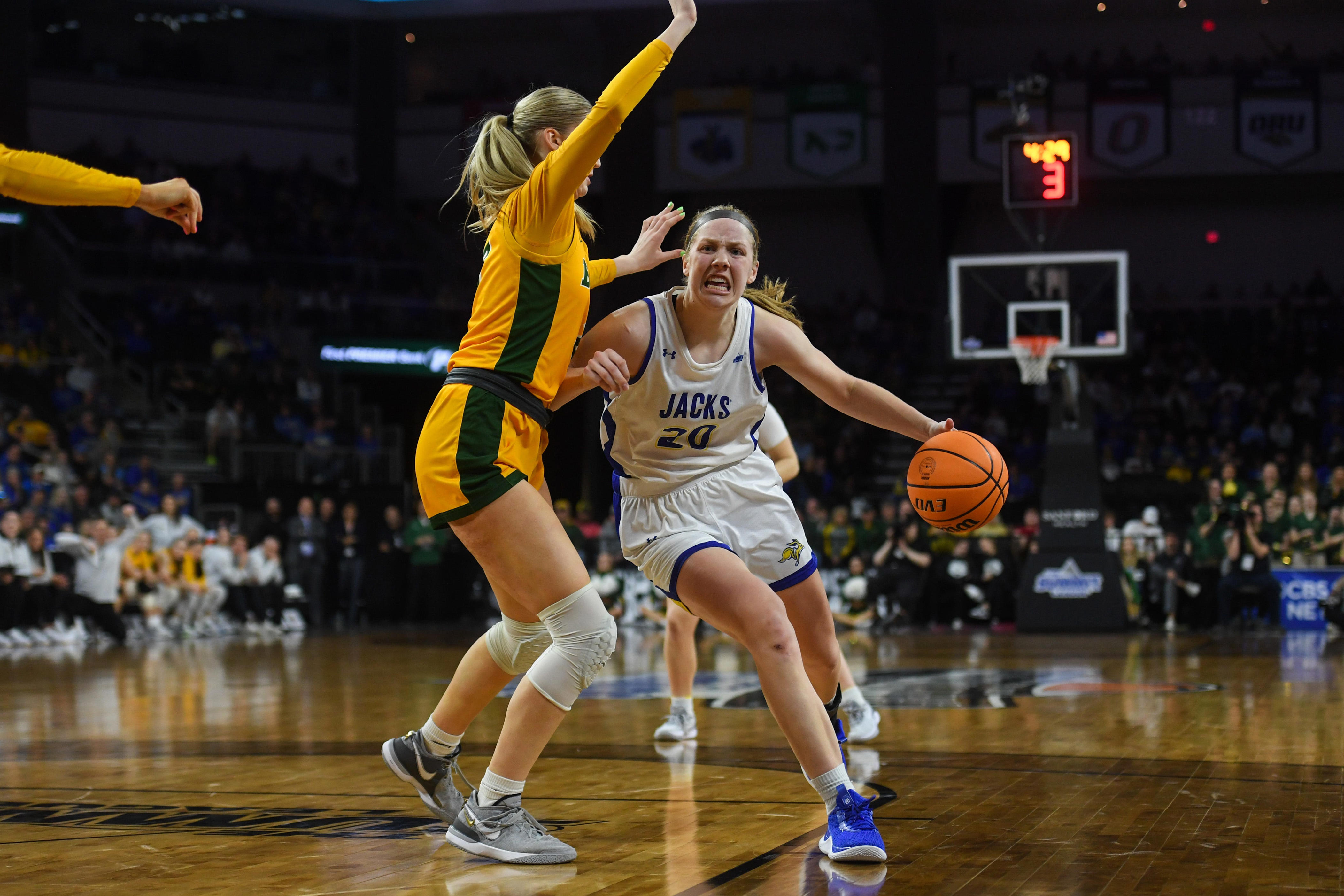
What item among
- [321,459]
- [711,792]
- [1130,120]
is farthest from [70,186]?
[1130,120]

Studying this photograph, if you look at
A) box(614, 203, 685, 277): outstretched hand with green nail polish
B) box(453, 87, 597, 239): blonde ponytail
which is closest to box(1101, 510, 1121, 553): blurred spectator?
box(614, 203, 685, 277): outstretched hand with green nail polish

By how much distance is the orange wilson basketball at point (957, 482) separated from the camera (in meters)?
4.35

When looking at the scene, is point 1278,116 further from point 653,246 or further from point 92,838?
point 92,838

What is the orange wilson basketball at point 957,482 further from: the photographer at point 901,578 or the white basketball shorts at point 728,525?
the photographer at point 901,578

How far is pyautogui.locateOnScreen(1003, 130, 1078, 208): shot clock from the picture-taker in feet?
46.6

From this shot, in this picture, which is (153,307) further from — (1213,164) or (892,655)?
(1213,164)

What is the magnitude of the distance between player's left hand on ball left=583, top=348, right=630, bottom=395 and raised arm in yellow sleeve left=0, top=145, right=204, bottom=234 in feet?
3.93

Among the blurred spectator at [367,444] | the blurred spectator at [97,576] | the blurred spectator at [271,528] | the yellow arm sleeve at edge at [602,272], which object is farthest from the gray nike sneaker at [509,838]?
A: the blurred spectator at [367,444]

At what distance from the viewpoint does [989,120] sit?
1027 inches

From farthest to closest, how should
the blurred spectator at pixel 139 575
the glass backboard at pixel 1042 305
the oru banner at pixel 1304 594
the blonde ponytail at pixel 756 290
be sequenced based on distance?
the blurred spectator at pixel 139 575 < the glass backboard at pixel 1042 305 < the oru banner at pixel 1304 594 < the blonde ponytail at pixel 756 290

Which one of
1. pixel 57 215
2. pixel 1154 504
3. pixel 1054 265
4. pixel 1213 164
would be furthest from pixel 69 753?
pixel 1213 164

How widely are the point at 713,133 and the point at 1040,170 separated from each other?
1370 cm

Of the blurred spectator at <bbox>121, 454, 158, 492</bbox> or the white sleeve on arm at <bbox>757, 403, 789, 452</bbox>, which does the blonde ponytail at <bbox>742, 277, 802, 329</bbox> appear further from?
the blurred spectator at <bbox>121, 454, 158, 492</bbox>

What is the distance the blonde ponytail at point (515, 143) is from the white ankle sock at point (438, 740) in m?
1.62
